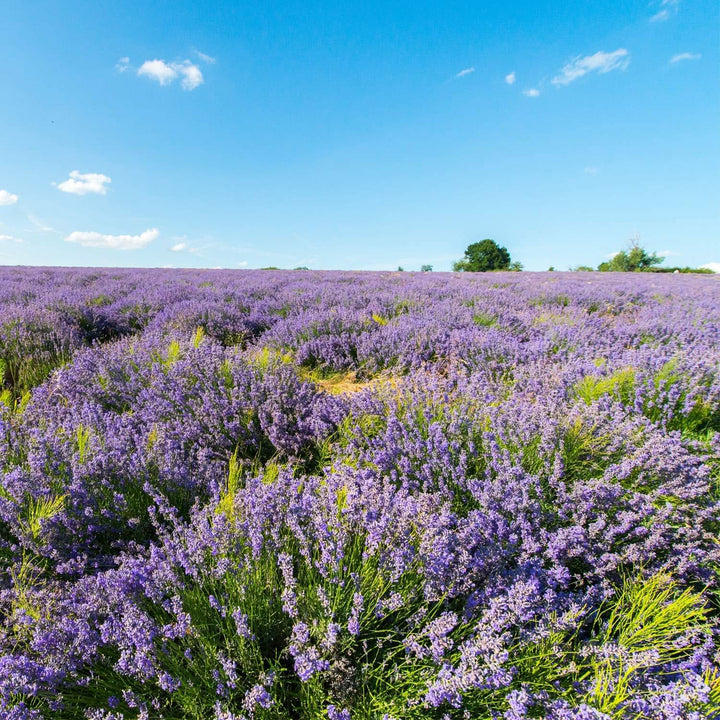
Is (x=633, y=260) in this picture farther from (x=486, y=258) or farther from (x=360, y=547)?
(x=360, y=547)

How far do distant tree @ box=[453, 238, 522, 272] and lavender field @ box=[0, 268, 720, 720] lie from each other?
4064 centimetres

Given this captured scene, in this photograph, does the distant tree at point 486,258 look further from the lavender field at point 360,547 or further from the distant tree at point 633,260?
the lavender field at point 360,547

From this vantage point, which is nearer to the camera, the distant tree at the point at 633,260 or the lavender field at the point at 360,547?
the lavender field at the point at 360,547

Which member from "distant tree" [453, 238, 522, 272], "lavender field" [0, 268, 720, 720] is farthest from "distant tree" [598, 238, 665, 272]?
"lavender field" [0, 268, 720, 720]

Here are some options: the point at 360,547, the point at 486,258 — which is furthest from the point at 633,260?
the point at 360,547

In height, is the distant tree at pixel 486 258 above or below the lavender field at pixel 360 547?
above

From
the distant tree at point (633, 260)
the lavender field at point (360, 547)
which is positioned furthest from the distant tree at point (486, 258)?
the lavender field at point (360, 547)

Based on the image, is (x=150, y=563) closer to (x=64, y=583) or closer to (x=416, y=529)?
(x=64, y=583)

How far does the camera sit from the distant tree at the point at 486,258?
40875 mm

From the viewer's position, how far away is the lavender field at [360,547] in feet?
3.40

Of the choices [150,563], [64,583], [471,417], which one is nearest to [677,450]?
[471,417]

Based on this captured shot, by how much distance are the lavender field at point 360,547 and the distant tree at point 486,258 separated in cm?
→ 4064

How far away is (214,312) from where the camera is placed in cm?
496

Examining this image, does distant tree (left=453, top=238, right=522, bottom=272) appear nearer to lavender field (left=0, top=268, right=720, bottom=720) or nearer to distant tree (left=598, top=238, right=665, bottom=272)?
distant tree (left=598, top=238, right=665, bottom=272)
